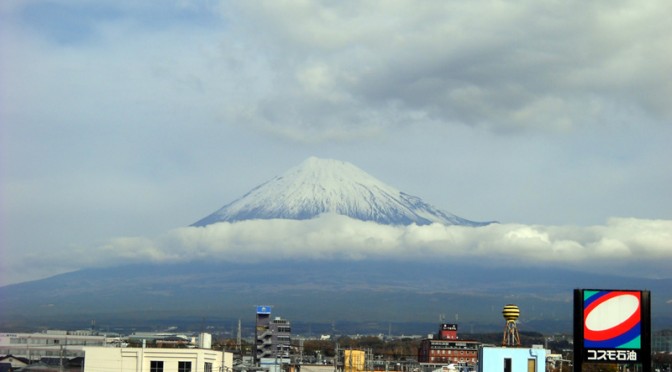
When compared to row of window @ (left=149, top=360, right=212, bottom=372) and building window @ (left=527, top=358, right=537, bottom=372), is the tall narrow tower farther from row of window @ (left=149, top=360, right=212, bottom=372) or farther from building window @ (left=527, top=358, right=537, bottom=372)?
row of window @ (left=149, top=360, right=212, bottom=372)

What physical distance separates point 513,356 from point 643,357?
117ft

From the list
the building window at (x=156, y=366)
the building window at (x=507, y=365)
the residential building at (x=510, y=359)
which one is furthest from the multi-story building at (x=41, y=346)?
the building window at (x=507, y=365)

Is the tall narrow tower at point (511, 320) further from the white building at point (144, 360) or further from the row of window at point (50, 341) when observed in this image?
the row of window at point (50, 341)

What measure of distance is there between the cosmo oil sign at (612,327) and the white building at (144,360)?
45768mm

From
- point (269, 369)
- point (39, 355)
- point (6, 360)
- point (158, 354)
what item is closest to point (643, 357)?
point (158, 354)

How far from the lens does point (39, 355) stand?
347ft

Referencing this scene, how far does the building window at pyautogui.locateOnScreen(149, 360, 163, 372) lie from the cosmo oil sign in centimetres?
4798

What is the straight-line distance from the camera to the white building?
85.1 meters

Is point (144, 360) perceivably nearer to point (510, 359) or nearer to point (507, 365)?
point (507, 365)

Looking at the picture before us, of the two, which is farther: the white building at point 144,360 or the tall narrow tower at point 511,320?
the white building at point 144,360

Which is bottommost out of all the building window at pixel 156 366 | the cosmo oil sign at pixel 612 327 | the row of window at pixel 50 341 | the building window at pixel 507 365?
the building window at pixel 156 366

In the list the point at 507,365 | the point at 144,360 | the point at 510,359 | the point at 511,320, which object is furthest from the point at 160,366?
the point at 511,320

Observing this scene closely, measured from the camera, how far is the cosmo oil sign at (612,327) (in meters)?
45.5

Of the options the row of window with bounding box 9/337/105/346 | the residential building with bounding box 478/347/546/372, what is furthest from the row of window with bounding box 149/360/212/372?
the row of window with bounding box 9/337/105/346
